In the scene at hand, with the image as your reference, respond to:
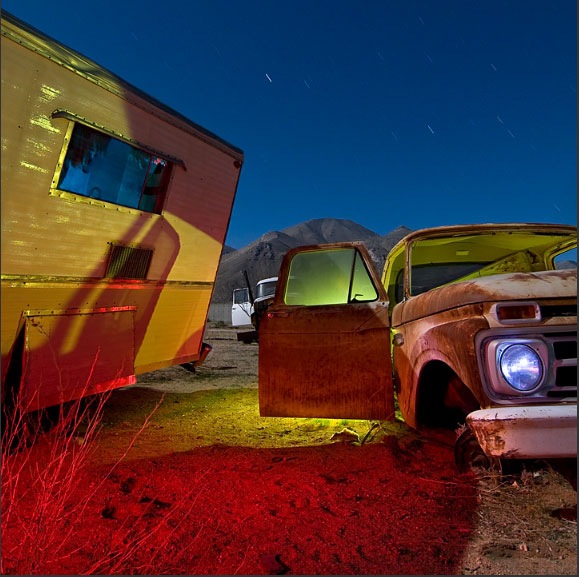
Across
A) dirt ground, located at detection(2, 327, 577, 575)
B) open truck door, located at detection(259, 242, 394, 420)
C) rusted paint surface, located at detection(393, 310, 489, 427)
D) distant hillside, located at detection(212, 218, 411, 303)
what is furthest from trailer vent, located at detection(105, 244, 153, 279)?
distant hillside, located at detection(212, 218, 411, 303)

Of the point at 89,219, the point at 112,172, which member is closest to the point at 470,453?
the point at 89,219

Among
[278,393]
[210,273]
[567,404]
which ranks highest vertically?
[210,273]

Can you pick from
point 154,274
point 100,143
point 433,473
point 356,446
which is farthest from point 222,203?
point 433,473

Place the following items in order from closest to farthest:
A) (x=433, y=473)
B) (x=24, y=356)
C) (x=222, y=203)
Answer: (x=433, y=473)
(x=24, y=356)
(x=222, y=203)

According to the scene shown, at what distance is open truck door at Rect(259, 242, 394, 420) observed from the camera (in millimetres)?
3703

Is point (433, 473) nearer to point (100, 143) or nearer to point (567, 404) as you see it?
point (567, 404)

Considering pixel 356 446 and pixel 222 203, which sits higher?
pixel 222 203

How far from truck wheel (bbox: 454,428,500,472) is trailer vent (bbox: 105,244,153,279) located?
131 inches

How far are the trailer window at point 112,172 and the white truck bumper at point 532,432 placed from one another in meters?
3.58

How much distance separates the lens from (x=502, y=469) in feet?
8.67

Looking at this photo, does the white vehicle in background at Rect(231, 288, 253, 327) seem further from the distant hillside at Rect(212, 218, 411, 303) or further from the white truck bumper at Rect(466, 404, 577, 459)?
the distant hillside at Rect(212, 218, 411, 303)

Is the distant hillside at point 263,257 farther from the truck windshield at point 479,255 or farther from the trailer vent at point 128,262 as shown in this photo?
the trailer vent at point 128,262

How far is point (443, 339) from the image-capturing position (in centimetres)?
261

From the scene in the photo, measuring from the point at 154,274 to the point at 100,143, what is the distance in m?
1.43
